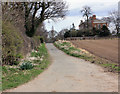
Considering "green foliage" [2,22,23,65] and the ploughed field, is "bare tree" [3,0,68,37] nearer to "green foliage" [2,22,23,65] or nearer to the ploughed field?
the ploughed field

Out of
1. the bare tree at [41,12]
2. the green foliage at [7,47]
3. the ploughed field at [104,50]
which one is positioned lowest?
the ploughed field at [104,50]

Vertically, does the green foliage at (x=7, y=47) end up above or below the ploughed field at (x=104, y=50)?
above

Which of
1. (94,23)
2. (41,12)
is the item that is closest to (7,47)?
(41,12)

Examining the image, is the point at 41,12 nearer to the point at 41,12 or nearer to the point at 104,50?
the point at 41,12

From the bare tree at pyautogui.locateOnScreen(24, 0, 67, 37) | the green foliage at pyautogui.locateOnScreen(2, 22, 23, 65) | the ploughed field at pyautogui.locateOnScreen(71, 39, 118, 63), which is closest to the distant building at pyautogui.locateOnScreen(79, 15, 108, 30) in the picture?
the ploughed field at pyautogui.locateOnScreen(71, 39, 118, 63)

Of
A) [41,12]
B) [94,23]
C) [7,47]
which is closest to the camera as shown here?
[7,47]

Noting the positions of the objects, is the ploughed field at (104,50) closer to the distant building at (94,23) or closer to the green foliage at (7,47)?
the green foliage at (7,47)

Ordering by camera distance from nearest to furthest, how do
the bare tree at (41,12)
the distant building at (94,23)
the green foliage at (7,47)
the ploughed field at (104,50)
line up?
1. the green foliage at (7,47)
2. the ploughed field at (104,50)
3. the bare tree at (41,12)
4. the distant building at (94,23)

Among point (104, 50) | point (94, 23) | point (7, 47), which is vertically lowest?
point (104, 50)

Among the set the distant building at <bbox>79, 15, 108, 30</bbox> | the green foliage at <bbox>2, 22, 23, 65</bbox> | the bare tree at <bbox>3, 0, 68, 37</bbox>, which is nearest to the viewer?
the green foliage at <bbox>2, 22, 23, 65</bbox>

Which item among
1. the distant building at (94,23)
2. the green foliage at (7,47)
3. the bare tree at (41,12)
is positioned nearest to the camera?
the green foliage at (7,47)

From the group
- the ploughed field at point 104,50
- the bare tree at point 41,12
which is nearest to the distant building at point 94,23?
the ploughed field at point 104,50

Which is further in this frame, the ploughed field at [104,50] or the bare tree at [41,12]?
the bare tree at [41,12]

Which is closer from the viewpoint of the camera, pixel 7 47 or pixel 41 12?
pixel 7 47
